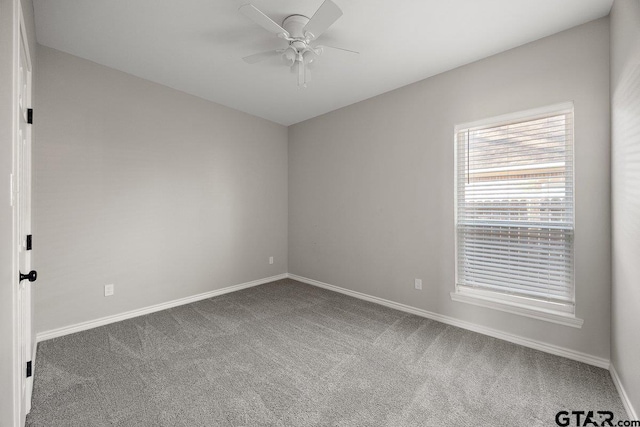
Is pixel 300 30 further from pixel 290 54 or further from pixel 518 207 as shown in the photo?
pixel 518 207

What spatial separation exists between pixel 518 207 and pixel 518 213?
6 cm

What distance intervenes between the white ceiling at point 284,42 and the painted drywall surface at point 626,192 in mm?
438

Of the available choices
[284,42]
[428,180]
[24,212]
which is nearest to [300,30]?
[284,42]

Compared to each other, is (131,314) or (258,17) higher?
(258,17)

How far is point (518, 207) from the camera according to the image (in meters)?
2.57

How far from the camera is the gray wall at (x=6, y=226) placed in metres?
1.22

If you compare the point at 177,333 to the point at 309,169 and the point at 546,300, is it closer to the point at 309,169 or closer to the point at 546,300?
the point at 309,169

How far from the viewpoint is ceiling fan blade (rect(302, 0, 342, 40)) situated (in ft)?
5.61

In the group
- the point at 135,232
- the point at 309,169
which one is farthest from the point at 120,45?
the point at 309,169


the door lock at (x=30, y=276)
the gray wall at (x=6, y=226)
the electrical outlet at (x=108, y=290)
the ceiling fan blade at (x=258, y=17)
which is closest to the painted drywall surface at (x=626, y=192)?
the ceiling fan blade at (x=258, y=17)

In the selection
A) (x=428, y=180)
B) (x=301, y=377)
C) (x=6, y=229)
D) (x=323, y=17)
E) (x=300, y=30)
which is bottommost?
(x=301, y=377)

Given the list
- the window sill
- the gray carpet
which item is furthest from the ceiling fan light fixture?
the window sill

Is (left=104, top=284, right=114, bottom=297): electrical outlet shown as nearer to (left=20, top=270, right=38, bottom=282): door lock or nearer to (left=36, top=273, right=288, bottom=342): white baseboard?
(left=36, top=273, right=288, bottom=342): white baseboard

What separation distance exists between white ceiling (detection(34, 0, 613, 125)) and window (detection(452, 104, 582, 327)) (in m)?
0.73
